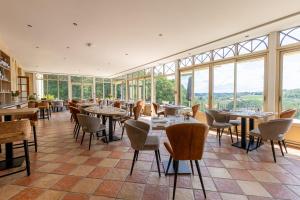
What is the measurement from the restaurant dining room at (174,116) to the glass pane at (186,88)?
0.77 ft

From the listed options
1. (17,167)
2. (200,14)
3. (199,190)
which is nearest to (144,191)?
(199,190)

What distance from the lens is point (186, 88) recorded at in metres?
7.51

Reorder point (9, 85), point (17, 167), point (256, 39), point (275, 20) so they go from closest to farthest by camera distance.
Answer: point (17, 167), point (275, 20), point (256, 39), point (9, 85)

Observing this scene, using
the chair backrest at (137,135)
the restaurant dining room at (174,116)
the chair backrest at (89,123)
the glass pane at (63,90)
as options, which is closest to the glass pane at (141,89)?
the restaurant dining room at (174,116)

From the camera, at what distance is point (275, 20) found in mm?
3646

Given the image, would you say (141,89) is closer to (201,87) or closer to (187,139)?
(201,87)

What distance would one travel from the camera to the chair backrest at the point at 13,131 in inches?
88.8

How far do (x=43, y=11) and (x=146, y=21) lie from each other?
2106 millimetres

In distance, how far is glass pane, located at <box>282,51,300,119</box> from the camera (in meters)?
4.14

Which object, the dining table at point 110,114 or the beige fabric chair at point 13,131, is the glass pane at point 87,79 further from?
the beige fabric chair at point 13,131

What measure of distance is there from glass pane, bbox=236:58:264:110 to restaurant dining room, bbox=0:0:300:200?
0.10 feet

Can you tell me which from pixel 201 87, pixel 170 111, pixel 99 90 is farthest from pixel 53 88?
pixel 201 87

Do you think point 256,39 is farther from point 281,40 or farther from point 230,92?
point 230,92

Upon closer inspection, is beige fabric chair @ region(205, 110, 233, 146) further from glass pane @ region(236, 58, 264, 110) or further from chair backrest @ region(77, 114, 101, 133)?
chair backrest @ region(77, 114, 101, 133)
